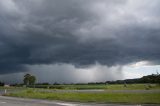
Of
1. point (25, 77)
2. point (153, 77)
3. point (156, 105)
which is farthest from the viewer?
point (25, 77)

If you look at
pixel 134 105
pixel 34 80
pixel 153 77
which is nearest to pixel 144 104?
pixel 134 105

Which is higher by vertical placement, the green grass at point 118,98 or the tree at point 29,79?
the tree at point 29,79

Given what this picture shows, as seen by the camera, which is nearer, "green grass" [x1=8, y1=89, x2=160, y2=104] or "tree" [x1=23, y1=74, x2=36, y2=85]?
"green grass" [x1=8, y1=89, x2=160, y2=104]

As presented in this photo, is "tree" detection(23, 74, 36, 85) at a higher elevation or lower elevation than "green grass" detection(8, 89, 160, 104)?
higher

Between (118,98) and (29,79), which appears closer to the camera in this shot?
(118,98)

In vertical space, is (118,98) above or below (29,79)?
below

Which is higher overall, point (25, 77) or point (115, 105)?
point (25, 77)

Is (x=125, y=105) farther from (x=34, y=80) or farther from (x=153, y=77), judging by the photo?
(x=34, y=80)

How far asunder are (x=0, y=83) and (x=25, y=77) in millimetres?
15237

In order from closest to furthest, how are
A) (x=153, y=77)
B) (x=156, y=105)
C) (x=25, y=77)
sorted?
(x=156, y=105)
(x=153, y=77)
(x=25, y=77)

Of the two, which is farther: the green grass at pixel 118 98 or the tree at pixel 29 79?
the tree at pixel 29 79

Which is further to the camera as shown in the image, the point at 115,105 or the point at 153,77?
the point at 153,77

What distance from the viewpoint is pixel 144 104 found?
33.3m

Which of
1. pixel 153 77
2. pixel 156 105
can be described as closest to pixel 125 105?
pixel 156 105
